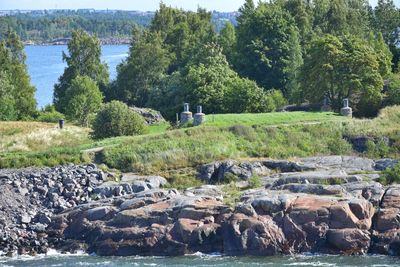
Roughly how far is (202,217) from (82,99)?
34405mm

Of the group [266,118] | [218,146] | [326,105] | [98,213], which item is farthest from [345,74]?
[98,213]

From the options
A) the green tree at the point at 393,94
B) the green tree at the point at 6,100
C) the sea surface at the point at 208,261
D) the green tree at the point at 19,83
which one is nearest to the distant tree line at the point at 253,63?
the green tree at the point at 393,94

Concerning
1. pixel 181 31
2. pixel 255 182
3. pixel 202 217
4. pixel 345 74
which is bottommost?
pixel 202 217

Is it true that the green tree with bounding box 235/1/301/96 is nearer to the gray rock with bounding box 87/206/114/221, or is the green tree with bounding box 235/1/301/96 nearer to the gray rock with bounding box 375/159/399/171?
the gray rock with bounding box 375/159/399/171

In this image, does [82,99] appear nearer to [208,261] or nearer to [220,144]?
[220,144]

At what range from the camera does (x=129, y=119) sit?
5288cm

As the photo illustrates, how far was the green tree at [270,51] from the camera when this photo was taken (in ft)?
232

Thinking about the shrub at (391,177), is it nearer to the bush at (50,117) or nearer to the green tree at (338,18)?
the bush at (50,117)

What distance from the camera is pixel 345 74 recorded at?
59.5 meters

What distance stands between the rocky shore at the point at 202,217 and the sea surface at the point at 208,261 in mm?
524

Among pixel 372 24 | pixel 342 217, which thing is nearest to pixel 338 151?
pixel 342 217

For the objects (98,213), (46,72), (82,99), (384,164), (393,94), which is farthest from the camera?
(46,72)

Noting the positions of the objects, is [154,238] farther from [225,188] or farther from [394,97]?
[394,97]

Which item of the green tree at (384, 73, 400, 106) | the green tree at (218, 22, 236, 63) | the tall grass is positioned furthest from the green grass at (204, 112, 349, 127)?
the green tree at (218, 22, 236, 63)
